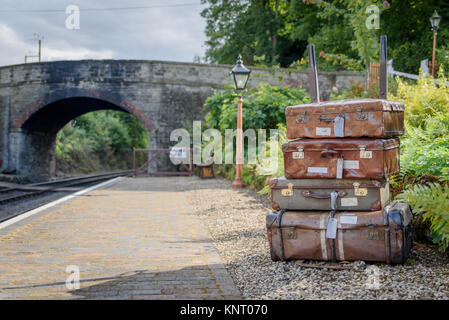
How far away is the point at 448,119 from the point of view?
6.30m

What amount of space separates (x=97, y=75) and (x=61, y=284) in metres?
19.8

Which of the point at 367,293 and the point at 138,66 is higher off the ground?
the point at 138,66

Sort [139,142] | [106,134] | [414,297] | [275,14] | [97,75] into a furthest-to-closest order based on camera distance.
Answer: [139,142], [106,134], [275,14], [97,75], [414,297]

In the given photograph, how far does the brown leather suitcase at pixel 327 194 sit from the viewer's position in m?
4.02

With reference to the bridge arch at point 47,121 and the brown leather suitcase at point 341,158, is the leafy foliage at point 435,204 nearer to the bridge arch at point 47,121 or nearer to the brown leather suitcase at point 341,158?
the brown leather suitcase at point 341,158

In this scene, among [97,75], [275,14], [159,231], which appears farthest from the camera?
[275,14]

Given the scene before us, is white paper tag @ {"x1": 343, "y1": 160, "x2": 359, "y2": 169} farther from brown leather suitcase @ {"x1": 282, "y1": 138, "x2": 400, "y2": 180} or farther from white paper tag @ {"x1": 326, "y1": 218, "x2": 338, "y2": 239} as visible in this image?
white paper tag @ {"x1": 326, "y1": 218, "x2": 338, "y2": 239}

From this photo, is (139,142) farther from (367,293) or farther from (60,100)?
(367,293)

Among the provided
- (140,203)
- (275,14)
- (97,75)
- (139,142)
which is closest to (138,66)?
(97,75)

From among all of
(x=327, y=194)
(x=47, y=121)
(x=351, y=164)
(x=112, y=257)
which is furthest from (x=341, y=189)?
(x=47, y=121)

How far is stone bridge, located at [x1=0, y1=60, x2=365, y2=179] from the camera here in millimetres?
22078

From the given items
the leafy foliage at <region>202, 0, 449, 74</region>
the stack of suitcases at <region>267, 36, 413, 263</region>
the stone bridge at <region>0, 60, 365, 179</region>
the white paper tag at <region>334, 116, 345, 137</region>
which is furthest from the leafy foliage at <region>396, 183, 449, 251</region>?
the stone bridge at <region>0, 60, 365, 179</region>

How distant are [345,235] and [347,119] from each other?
105cm

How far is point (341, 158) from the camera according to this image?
13.5ft
